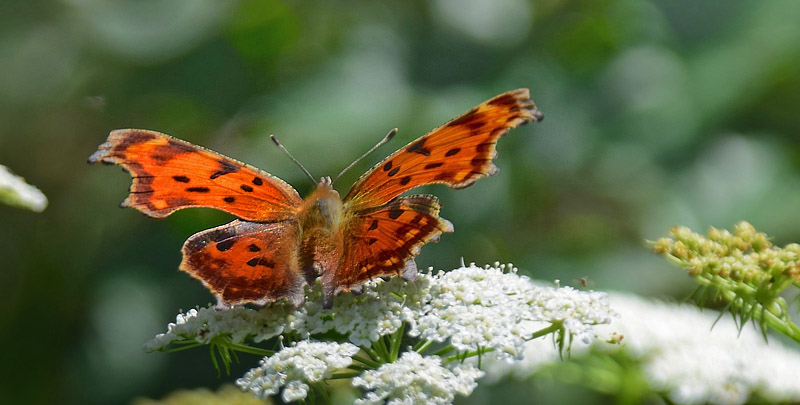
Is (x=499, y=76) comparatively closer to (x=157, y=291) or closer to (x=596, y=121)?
(x=596, y=121)

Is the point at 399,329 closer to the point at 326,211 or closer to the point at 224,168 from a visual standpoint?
the point at 326,211

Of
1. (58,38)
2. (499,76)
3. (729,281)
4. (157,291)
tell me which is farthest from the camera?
(58,38)

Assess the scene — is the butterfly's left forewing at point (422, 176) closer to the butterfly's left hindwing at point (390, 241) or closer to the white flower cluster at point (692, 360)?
the butterfly's left hindwing at point (390, 241)

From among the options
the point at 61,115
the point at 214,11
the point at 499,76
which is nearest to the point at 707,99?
the point at 499,76

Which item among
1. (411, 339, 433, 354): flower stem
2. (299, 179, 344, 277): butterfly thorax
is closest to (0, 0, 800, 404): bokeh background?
(299, 179, 344, 277): butterfly thorax

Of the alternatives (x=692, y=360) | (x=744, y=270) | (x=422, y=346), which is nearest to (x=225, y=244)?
(x=422, y=346)
